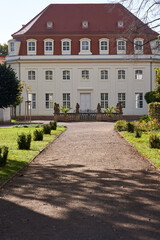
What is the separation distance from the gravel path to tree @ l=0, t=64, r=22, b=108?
81.8 ft

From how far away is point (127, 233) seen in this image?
13.5ft

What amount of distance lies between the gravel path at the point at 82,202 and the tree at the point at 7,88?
24920mm

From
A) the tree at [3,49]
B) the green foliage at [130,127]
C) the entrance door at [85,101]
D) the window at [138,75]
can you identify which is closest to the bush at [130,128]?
the green foliage at [130,127]

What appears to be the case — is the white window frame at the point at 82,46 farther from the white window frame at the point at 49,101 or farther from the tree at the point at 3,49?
the tree at the point at 3,49

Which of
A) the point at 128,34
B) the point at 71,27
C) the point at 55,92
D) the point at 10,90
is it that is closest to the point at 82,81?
the point at 55,92

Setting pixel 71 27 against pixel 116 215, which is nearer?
pixel 116 215

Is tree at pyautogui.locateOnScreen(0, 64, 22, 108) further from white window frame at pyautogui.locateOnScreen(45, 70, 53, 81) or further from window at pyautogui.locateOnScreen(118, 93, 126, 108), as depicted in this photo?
window at pyautogui.locateOnScreen(118, 93, 126, 108)

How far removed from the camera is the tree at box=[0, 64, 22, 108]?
33.5 m

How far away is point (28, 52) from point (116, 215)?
38.7 m

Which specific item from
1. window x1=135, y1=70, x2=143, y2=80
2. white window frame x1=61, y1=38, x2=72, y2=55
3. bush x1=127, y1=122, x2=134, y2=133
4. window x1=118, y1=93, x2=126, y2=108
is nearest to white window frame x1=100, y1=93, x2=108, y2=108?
window x1=118, y1=93, x2=126, y2=108

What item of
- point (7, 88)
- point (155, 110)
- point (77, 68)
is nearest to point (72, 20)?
point (77, 68)

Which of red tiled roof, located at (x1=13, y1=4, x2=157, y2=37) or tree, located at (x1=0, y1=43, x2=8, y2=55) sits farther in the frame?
tree, located at (x1=0, y1=43, x2=8, y2=55)

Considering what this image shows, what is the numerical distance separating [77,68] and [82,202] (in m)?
37.3

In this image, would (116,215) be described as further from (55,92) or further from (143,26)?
(55,92)
